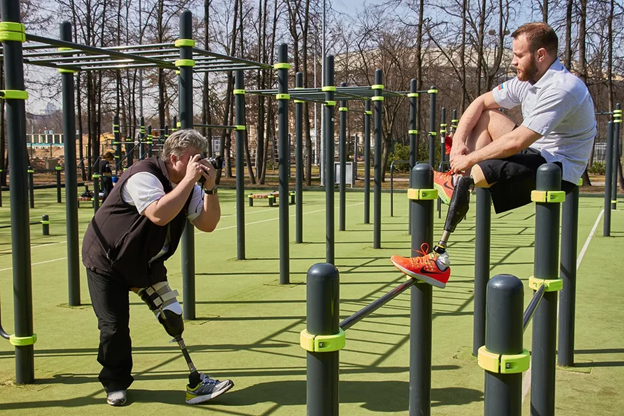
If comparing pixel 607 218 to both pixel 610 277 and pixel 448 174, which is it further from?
pixel 448 174

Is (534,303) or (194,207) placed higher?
(194,207)

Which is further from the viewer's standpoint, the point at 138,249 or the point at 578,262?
the point at 578,262

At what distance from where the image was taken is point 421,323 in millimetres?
2750

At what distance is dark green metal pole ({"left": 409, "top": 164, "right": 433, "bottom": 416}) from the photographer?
2.72 m

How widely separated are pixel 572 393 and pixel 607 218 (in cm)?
837

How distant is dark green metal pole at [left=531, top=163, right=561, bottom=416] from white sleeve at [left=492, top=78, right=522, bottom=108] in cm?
81

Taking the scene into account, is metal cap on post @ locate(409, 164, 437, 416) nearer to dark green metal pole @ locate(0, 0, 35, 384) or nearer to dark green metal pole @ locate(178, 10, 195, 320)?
dark green metal pole @ locate(0, 0, 35, 384)

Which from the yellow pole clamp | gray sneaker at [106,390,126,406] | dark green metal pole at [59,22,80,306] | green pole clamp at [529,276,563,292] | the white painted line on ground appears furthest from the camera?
dark green metal pole at [59,22,80,306]

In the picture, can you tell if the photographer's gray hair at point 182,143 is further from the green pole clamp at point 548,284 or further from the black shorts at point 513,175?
the green pole clamp at point 548,284

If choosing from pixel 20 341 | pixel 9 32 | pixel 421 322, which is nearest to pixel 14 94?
pixel 9 32

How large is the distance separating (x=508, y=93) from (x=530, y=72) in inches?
12.7

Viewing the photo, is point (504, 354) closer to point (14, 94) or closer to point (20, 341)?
point (20, 341)

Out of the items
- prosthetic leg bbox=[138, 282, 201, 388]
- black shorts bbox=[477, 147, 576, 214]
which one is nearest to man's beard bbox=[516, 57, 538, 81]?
black shorts bbox=[477, 147, 576, 214]

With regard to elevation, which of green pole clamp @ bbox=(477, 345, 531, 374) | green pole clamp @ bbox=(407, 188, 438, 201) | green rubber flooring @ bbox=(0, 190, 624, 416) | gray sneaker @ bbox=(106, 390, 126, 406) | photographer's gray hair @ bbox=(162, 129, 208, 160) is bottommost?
green rubber flooring @ bbox=(0, 190, 624, 416)
